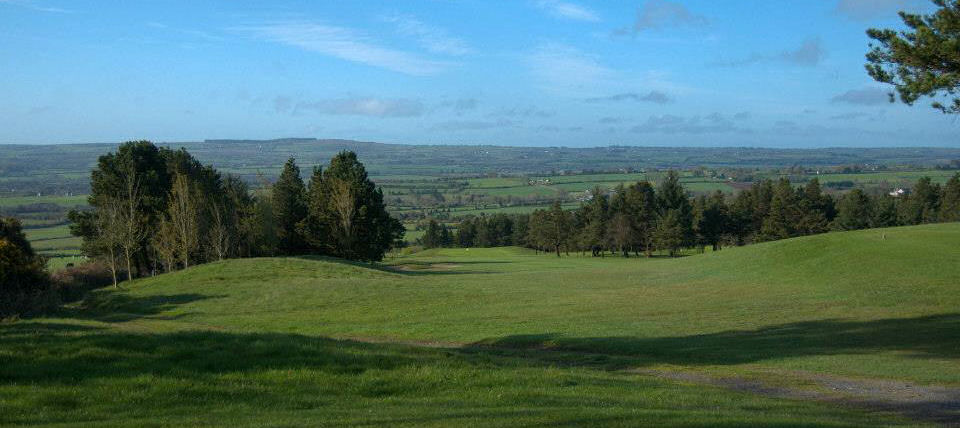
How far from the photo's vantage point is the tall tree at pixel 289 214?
6494cm

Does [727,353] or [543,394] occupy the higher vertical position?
[543,394]

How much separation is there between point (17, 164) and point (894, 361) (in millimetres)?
160728

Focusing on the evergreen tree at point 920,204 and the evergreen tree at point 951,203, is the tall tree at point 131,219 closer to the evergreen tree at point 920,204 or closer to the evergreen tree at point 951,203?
the evergreen tree at point 951,203

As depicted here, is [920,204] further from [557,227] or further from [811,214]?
[557,227]

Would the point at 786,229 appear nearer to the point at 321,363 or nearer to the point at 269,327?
the point at 269,327

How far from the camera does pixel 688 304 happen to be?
96.5 feet

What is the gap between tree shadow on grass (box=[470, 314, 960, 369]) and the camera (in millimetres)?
18922

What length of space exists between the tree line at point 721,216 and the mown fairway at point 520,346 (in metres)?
40.8

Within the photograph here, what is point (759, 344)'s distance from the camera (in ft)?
67.4

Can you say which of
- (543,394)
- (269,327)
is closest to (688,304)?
(269,327)

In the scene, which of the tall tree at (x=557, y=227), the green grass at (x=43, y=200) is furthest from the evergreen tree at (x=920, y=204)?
the green grass at (x=43, y=200)

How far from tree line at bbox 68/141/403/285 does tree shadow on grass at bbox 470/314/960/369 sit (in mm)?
30260

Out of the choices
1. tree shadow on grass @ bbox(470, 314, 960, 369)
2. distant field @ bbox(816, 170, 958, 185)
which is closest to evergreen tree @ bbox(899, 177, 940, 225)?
distant field @ bbox(816, 170, 958, 185)

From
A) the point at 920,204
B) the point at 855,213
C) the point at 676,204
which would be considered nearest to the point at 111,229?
the point at 676,204
